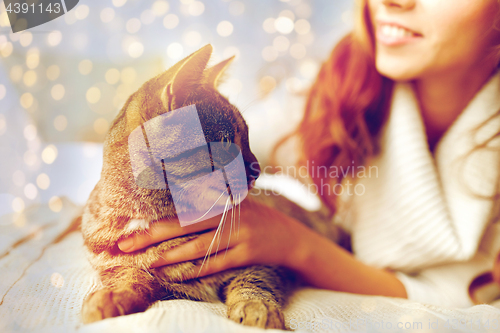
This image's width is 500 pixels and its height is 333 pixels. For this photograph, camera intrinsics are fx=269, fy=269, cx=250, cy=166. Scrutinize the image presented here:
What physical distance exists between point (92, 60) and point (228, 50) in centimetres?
26

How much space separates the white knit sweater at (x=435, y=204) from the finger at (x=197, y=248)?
0.55 m

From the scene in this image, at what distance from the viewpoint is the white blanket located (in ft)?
1.05

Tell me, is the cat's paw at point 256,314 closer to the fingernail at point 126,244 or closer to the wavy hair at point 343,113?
the fingernail at point 126,244

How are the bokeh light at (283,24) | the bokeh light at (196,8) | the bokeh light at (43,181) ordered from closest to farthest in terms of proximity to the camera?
the bokeh light at (43,181) → the bokeh light at (196,8) → the bokeh light at (283,24)

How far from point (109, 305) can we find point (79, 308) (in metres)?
0.04

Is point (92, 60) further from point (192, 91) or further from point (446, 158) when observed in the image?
point (446, 158)

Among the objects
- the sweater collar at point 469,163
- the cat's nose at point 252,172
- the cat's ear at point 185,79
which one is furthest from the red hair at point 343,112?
the cat's ear at point 185,79

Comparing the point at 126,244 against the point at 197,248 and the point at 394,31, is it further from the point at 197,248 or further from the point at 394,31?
the point at 394,31

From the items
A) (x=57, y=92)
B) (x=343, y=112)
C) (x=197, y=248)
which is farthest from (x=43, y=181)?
(x=343, y=112)

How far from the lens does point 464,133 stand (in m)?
0.73

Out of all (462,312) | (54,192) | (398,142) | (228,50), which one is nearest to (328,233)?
(398,142)

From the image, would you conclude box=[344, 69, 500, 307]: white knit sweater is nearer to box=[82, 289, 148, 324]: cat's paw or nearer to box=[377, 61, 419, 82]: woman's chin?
box=[377, 61, 419, 82]: woman's chin

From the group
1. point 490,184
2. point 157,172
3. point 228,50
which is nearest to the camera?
point 157,172

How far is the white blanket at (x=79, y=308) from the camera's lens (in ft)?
1.05
